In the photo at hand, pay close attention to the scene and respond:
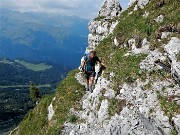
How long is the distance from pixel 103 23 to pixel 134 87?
50.7 metres

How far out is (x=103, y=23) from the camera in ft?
265

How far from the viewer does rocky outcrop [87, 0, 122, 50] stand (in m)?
78.0

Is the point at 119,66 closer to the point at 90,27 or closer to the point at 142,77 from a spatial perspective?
the point at 142,77

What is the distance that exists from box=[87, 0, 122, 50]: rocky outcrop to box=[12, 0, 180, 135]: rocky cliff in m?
31.6

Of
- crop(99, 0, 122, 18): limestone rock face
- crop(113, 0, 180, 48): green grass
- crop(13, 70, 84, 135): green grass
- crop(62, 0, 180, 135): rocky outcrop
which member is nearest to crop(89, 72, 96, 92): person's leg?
crop(62, 0, 180, 135): rocky outcrop

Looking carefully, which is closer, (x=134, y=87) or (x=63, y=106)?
(x=134, y=87)

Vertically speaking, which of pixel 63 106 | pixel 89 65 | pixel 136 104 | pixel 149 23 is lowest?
pixel 136 104

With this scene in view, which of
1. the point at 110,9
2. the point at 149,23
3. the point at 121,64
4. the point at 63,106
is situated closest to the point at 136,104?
the point at 121,64

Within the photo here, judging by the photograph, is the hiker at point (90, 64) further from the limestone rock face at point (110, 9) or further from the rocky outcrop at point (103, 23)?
the limestone rock face at point (110, 9)

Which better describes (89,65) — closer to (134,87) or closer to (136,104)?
(134,87)

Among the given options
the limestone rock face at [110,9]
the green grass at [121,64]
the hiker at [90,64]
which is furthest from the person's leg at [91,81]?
the limestone rock face at [110,9]

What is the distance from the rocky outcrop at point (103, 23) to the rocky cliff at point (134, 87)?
31594mm

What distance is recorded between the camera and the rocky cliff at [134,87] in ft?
92.7

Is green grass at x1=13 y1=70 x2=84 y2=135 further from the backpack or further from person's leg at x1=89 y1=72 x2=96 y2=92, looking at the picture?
the backpack
